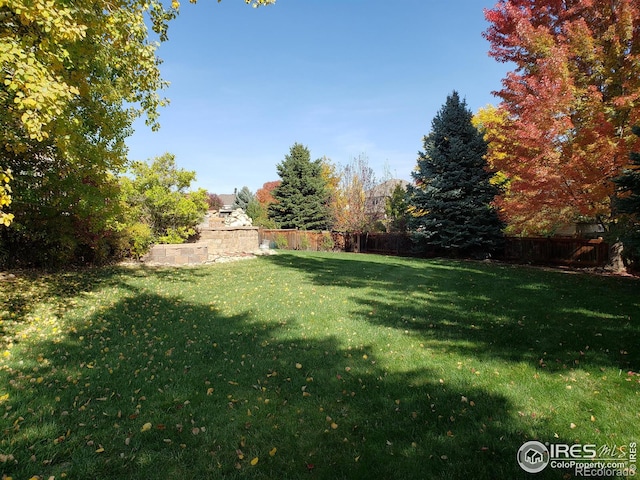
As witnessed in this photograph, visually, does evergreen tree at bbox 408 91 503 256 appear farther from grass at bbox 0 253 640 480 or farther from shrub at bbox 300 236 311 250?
grass at bbox 0 253 640 480

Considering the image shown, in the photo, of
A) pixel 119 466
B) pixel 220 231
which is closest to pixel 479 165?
pixel 220 231

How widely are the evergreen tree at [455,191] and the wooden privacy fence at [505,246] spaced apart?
1067 millimetres

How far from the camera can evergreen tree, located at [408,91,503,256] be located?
16.1 metres

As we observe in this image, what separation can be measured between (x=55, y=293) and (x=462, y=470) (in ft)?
25.1

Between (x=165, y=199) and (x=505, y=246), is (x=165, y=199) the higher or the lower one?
the higher one

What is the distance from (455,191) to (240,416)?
615 inches

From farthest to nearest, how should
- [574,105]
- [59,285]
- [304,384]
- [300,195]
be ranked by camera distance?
[300,195] < [574,105] < [59,285] < [304,384]

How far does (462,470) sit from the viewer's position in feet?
7.57

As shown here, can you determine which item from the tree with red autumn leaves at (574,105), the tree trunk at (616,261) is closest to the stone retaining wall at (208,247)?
the tree with red autumn leaves at (574,105)

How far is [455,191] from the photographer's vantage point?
16391 mm

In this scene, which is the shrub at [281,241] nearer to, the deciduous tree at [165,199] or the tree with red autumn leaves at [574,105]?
the deciduous tree at [165,199]

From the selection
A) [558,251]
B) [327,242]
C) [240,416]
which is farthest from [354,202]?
[240,416]

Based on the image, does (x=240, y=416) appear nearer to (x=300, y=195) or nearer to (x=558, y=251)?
(x=558, y=251)

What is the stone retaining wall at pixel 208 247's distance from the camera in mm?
12188
